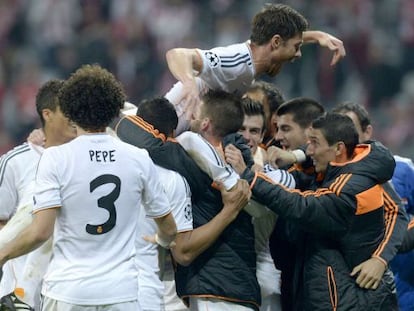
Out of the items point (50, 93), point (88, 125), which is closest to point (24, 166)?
point (50, 93)

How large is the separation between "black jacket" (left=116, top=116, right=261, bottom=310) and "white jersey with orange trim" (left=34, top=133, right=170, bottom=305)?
771mm

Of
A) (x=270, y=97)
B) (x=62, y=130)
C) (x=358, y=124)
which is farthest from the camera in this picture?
(x=358, y=124)

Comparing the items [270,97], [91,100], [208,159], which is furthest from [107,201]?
[270,97]

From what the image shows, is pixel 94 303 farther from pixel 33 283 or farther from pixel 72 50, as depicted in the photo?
pixel 72 50

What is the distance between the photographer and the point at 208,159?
21.4ft

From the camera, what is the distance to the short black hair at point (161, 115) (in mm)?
6633

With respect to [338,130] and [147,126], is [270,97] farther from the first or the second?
[147,126]

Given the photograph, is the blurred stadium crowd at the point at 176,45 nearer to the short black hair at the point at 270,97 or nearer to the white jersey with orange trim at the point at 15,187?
the short black hair at the point at 270,97

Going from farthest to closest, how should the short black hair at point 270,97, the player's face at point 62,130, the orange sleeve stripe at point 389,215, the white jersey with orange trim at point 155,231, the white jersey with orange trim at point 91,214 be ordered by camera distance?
1. the short black hair at point 270,97
2. the orange sleeve stripe at point 389,215
3. the player's face at point 62,130
4. the white jersey with orange trim at point 155,231
5. the white jersey with orange trim at point 91,214

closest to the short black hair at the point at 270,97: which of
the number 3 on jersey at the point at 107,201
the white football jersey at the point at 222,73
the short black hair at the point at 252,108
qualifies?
the short black hair at the point at 252,108

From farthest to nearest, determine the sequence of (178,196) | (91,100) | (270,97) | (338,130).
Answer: (270,97), (338,130), (178,196), (91,100)

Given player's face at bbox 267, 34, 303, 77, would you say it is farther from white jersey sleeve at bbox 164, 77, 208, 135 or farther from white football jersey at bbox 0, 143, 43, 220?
white football jersey at bbox 0, 143, 43, 220

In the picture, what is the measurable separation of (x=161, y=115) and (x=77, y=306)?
1381 mm

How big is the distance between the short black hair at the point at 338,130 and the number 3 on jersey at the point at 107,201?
5.04 ft
